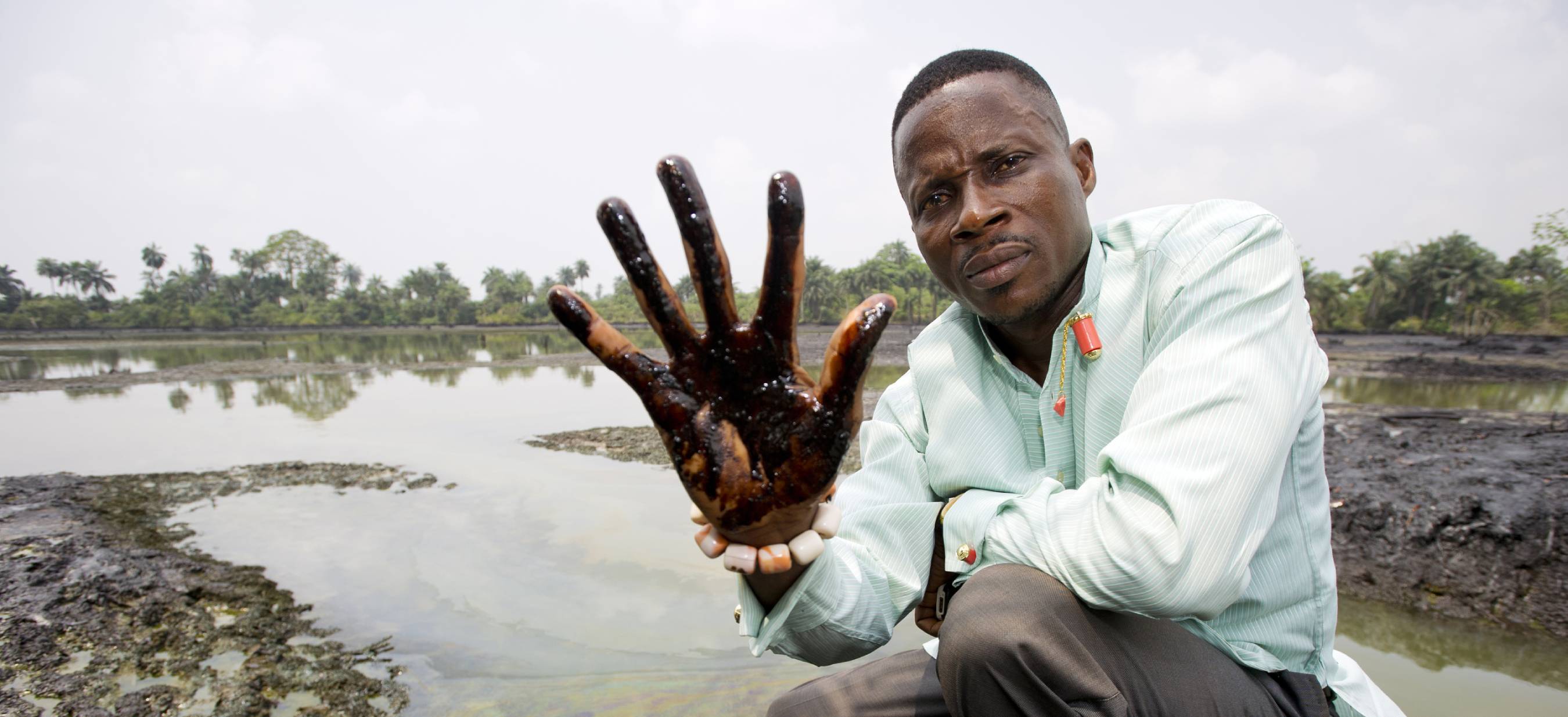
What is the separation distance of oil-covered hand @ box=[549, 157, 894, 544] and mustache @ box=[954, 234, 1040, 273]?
534 millimetres

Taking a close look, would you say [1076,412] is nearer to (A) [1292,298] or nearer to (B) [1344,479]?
(A) [1292,298]

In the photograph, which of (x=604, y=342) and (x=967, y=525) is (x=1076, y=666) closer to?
(x=967, y=525)

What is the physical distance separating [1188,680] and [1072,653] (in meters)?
0.28

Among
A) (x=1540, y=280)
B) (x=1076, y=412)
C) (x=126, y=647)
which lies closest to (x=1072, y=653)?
(x=1076, y=412)

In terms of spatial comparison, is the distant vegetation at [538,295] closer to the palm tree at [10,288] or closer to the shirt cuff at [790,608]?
the palm tree at [10,288]

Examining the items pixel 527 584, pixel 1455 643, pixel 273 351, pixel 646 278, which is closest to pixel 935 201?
pixel 646 278

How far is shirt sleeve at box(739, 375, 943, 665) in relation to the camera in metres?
1.44

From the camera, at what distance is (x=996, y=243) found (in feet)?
5.22

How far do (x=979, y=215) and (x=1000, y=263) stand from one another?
0.12 metres

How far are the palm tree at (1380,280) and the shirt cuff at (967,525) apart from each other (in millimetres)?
51842

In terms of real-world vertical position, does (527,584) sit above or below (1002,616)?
below

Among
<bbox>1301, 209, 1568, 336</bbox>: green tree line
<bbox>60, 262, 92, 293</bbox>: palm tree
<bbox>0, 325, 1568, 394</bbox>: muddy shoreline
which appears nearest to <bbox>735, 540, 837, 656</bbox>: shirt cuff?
<bbox>0, 325, 1568, 394</bbox>: muddy shoreline

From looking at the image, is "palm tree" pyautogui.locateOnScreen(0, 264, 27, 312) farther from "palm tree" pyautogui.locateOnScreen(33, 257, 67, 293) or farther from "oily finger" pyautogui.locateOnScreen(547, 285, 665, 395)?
"oily finger" pyautogui.locateOnScreen(547, 285, 665, 395)

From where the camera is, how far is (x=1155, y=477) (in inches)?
48.0
